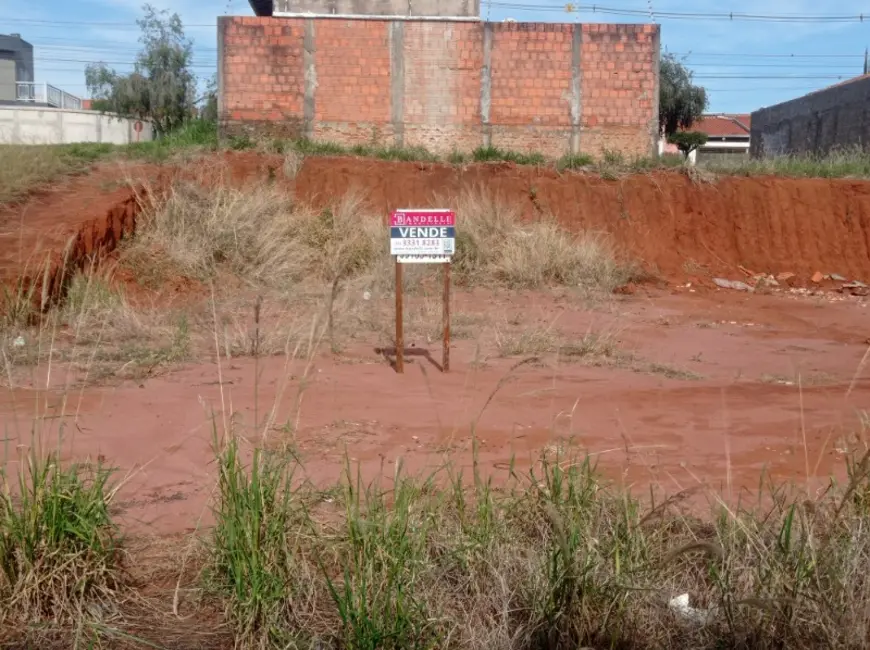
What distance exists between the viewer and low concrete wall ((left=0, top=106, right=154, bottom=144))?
37062 mm

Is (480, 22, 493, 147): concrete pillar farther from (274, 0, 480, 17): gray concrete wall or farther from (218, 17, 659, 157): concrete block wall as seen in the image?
(274, 0, 480, 17): gray concrete wall

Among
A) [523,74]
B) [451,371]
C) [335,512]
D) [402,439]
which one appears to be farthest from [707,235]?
[335,512]

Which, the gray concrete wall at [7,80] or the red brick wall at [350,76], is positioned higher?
the gray concrete wall at [7,80]

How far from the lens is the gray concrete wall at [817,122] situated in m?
27.0

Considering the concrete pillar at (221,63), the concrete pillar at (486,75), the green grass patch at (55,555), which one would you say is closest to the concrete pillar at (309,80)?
the concrete pillar at (221,63)

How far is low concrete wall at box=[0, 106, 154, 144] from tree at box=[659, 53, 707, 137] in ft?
63.0

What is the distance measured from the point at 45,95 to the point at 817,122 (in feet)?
110

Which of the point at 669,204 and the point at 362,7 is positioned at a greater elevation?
the point at 362,7

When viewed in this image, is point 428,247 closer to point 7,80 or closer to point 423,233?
point 423,233

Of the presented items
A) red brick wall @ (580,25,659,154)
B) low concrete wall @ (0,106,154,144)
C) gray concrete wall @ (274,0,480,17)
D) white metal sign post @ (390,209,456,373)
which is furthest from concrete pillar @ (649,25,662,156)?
low concrete wall @ (0,106,154,144)

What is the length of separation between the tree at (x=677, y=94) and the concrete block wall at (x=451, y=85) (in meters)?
15.3

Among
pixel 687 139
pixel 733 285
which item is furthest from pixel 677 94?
pixel 733 285

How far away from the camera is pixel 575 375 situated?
8578 millimetres

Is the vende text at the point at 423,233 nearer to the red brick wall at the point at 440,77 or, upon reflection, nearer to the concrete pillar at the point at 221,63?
the red brick wall at the point at 440,77
